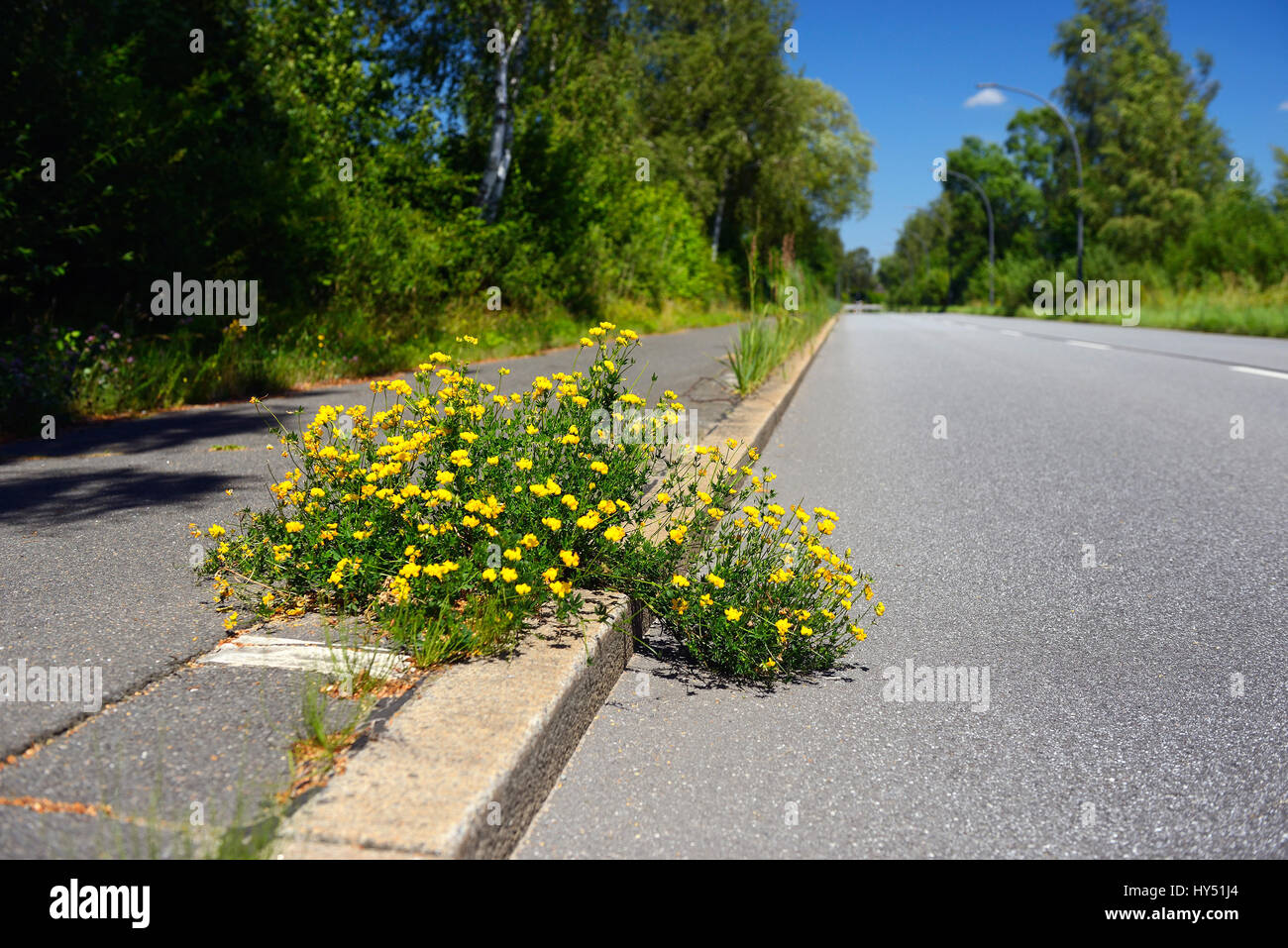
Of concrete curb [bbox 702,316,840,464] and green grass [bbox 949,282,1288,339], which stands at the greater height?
green grass [bbox 949,282,1288,339]

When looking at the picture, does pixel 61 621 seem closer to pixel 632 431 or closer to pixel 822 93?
pixel 632 431

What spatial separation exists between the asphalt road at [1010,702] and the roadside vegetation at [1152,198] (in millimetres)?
19212

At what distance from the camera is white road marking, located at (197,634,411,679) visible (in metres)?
2.46

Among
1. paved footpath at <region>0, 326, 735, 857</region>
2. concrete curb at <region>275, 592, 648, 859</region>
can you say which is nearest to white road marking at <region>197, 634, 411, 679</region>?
paved footpath at <region>0, 326, 735, 857</region>

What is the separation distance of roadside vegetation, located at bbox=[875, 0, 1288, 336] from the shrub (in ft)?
72.5

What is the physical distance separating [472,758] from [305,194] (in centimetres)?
1069

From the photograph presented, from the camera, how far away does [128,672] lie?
2.49 metres

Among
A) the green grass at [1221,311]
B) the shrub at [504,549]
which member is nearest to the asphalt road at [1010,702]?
the shrub at [504,549]

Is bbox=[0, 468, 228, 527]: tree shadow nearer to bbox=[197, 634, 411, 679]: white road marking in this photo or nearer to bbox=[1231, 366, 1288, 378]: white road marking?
bbox=[197, 634, 411, 679]: white road marking

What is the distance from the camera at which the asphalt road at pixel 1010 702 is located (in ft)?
6.89

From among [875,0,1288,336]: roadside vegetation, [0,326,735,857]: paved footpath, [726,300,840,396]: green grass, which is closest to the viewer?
[0,326,735,857]: paved footpath

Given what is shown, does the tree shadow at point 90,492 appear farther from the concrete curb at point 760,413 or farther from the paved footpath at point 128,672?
the concrete curb at point 760,413

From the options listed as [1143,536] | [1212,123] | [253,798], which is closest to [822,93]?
[1212,123]

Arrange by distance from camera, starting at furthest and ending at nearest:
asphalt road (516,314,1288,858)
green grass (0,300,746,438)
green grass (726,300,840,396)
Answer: green grass (726,300,840,396)
green grass (0,300,746,438)
asphalt road (516,314,1288,858)
